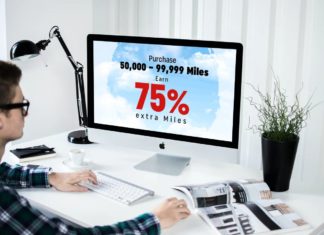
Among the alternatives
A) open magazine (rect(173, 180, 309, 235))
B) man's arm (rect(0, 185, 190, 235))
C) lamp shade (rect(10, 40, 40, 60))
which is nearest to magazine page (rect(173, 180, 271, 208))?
open magazine (rect(173, 180, 309, 235))

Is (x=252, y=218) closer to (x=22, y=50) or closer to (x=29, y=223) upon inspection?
(x=29, y=223)

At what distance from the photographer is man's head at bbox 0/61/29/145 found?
1244 mm

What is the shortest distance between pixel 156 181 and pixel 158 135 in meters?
0.21

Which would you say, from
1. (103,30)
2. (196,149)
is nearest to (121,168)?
(196,149)

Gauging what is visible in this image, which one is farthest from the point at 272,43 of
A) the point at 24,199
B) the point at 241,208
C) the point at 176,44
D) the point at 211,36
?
the point at 24,199

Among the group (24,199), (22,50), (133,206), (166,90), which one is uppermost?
(22,50)

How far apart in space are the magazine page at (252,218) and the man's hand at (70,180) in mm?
407

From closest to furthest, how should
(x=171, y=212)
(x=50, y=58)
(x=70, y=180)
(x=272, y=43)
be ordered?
(x=171, y=212)
(x=70, y=180)
(x=272, y=43)
(x=50, y=58)

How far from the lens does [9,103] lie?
126 centimetres

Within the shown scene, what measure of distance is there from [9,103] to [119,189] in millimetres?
487

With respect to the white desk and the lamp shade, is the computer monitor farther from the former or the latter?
the lamp shade

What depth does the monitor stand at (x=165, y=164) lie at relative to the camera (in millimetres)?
1785

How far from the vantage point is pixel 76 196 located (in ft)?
5.07

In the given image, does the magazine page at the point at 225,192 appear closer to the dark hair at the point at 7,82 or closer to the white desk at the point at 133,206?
the white desk at the point at 133,206
